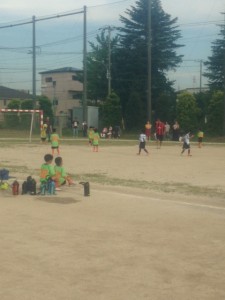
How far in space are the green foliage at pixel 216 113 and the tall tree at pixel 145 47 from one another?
1245 cm

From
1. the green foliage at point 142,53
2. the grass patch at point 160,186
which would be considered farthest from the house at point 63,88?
the grass patch at point 160,186

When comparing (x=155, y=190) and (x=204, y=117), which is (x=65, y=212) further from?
(x=204, y=117)

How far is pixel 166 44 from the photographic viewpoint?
60.8 m

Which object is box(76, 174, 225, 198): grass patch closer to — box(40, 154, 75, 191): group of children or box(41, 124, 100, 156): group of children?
box(40, 154, 75, 191): group of children

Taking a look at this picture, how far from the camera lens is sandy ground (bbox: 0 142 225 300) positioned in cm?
551

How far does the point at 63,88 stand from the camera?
93.6 m

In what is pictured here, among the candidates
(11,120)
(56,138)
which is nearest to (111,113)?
(11,120)

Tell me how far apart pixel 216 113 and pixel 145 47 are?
15787 millimetres

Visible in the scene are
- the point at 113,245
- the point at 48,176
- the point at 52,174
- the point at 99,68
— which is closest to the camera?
the point at 113,245

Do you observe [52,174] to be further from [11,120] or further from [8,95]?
[8,95]

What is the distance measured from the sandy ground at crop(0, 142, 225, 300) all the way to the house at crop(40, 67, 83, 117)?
77.0m

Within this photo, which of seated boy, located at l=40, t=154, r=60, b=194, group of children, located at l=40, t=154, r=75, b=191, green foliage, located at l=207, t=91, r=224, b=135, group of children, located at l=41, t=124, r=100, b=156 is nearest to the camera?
seated boy, located at l=40, t=154, r=60, b=194

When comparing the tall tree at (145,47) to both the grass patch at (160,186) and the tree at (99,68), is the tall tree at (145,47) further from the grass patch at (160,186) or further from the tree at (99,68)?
the grass patch at (160,186)

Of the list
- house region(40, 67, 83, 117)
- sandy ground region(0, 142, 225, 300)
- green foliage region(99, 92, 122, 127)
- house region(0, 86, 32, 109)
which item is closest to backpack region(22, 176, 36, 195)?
sandy ground region(0, 142, 225, 300)
